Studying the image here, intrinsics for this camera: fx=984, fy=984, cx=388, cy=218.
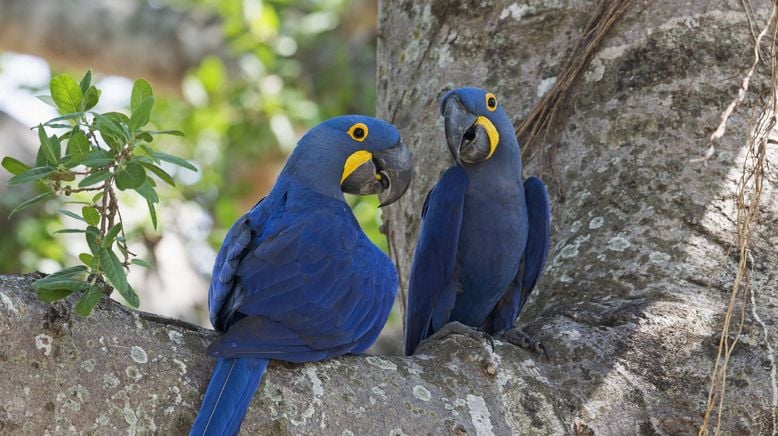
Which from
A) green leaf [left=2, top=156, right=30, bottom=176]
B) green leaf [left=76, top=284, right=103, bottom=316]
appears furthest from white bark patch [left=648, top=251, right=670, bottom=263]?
green leaf [left=2, top=156, right=30, bottom=176]

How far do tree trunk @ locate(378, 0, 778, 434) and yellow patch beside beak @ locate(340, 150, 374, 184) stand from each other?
0.66m

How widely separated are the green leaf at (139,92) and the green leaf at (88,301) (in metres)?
0.48

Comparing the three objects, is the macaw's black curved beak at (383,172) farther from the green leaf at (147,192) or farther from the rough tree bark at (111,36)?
the rough tree bark at (111,36)

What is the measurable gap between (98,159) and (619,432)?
134 centimetres

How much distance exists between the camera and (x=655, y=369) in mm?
2443

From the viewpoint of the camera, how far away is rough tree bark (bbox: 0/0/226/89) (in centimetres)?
639

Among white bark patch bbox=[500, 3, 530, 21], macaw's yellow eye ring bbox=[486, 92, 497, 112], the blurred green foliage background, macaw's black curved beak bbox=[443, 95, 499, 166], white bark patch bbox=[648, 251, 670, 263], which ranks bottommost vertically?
the blurred green foliage background

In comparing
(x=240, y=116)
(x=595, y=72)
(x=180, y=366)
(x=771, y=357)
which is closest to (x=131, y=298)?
(x=180, y=366)

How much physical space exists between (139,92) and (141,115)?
10 centimetres

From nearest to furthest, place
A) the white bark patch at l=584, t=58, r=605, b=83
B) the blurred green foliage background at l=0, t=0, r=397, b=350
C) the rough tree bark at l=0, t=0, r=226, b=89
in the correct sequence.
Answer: the white bark patch at l=584, t=58, r=605, b=83 < the blurred green foliage background at l=0, t=0, r=397, b=350 < the rough tree bark at l=0, t=0, r=226, b=89

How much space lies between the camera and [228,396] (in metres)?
2.05

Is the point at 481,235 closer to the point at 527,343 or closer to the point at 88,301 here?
the point at 527,343

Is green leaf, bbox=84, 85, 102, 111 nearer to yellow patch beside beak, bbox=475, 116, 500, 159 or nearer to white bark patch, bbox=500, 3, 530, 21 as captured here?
yellow patch beside beak, bbox=475, 116, 500, 159

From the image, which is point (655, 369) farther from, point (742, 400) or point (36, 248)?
point (36, 248)
